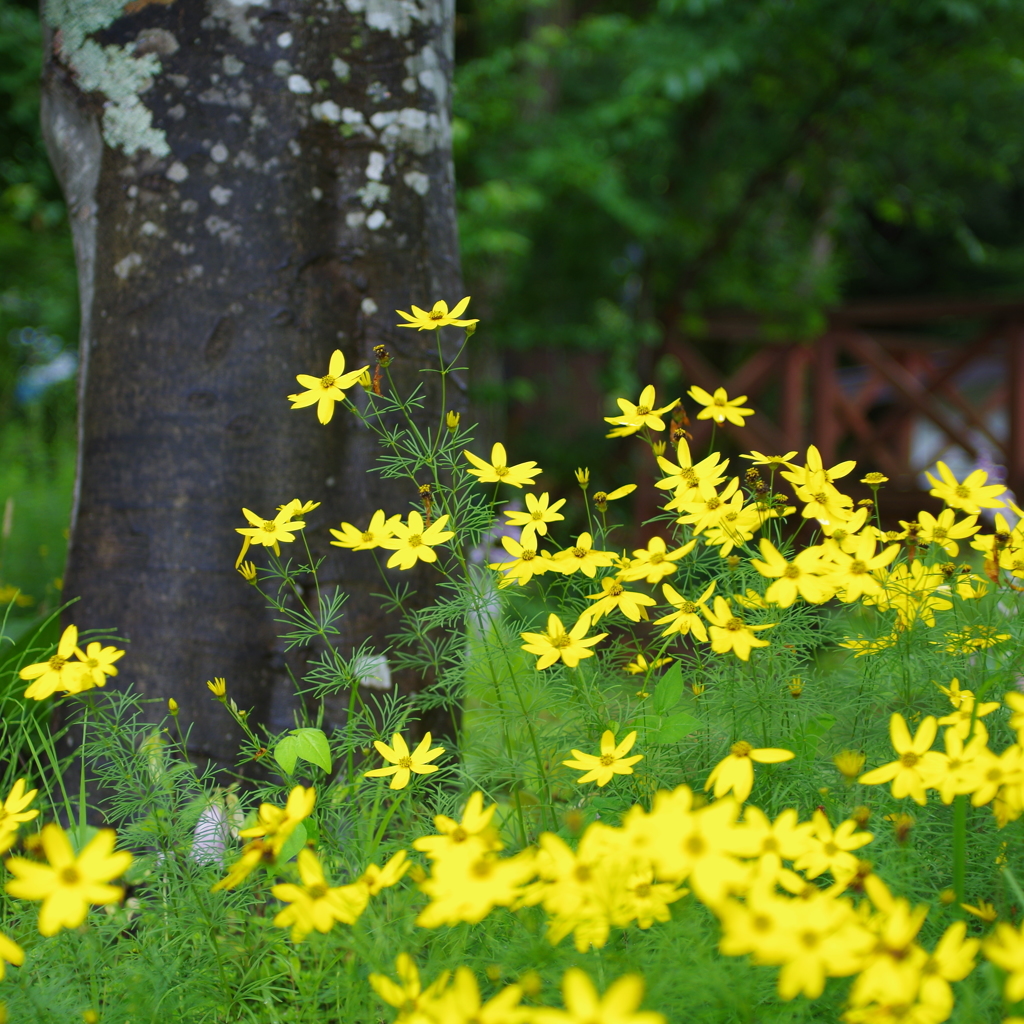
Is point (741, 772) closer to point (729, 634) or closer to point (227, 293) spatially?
point (729, 634)

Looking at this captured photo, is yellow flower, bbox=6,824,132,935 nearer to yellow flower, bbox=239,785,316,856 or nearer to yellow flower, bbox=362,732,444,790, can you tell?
yellow flower, bbox=239,785,316,856

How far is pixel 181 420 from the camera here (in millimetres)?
1712

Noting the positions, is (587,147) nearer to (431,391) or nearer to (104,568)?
(431,391)

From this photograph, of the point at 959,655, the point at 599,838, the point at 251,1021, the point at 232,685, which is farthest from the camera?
the point at 232,685

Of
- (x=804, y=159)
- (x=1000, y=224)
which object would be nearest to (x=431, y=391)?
(x=804, y=159)

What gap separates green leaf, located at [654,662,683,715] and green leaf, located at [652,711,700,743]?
2cm

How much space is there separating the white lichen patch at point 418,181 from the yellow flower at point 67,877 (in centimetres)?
146

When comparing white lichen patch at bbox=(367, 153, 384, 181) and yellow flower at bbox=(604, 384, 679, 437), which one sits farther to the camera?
white lichen patch at bbox=(367, 153, 384, 181)

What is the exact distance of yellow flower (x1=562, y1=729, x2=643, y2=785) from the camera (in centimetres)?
98

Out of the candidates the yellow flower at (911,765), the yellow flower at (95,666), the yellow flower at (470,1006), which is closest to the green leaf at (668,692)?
the yellow flower at (911,765)

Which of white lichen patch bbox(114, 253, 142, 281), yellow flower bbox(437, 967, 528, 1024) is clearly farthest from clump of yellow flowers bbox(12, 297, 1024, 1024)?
white lichen patch bbox(114, 253, 142, 281)

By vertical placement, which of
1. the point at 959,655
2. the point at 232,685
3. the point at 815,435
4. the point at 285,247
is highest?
the point at 285,247

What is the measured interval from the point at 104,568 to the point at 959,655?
1.54 m

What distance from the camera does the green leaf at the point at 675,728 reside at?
44.1 inches
